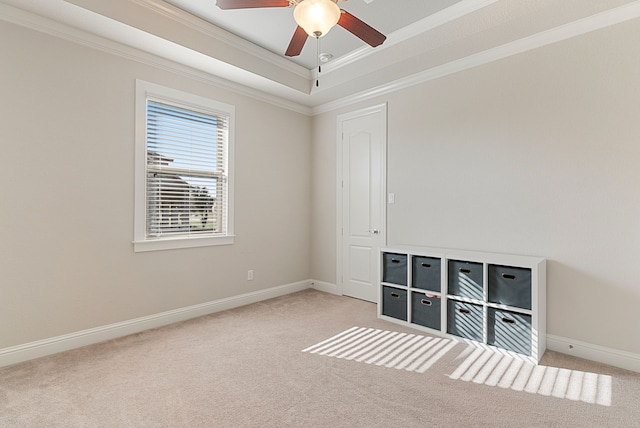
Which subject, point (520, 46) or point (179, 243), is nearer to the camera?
point (520, 46)

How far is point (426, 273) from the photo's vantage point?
3092mm

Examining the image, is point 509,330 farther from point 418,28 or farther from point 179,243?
point 179,243

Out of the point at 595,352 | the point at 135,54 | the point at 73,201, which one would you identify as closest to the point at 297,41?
the point at 135,54

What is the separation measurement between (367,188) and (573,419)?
2877 millimetres

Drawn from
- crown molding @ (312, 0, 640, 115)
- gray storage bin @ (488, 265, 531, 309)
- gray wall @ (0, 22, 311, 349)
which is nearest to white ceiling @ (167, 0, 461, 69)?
crown molding @ (312, 0, 640, 115)

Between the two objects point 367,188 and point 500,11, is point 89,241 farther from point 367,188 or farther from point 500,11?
point 500,11

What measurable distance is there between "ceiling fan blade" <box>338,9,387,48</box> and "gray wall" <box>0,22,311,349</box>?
2122 mm

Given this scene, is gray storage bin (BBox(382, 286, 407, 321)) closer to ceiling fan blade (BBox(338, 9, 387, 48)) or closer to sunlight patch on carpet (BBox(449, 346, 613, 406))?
sunlight patch on carpet (BBox(449, 346, 613, 406))

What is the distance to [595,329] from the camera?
250 cm

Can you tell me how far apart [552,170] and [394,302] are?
1.88m

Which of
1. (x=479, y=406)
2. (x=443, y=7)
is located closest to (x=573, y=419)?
(x=479, y=406)

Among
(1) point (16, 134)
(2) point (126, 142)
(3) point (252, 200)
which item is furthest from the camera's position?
(3) point (252, 200)

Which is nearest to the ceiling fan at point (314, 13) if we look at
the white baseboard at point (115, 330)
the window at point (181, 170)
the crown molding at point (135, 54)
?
the crown molding at point (135, 54)

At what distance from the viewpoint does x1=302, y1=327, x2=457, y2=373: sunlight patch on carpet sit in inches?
98.5
